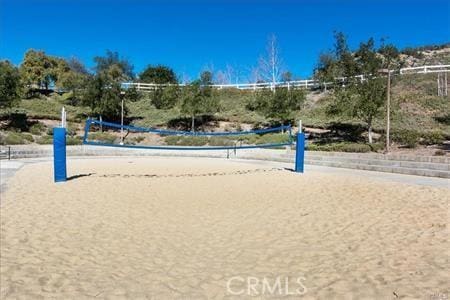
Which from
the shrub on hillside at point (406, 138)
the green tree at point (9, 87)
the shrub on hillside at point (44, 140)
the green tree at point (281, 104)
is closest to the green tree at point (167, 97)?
the green tree at point (281, 104)

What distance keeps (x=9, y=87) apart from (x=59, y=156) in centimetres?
2590

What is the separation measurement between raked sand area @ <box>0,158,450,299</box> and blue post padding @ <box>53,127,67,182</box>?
43.2 inches

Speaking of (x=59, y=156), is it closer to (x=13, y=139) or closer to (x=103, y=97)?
(x=13, y=139)

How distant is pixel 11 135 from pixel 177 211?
24003 millimetres

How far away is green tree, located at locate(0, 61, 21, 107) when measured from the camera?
33062 mm

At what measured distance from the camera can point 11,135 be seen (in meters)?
A: 27.9

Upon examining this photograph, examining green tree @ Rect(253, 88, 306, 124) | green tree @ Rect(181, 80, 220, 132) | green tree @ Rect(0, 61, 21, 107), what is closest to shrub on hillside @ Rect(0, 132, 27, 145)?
green tree @ Rect(0, 61, 21, 107)

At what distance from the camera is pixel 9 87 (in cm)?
3375

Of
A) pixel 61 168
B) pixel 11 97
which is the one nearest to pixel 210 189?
pixel 61 168

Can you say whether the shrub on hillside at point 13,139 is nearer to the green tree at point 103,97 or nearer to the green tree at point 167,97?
the green tree at point 103,97

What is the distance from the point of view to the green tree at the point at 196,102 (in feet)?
114

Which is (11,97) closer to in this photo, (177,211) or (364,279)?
(177,211)

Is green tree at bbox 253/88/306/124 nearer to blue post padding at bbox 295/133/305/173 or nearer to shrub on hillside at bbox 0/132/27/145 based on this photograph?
blue post padding at bbox 295/133/305/173

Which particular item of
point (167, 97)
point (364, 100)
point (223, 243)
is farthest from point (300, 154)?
point (167, 97)
